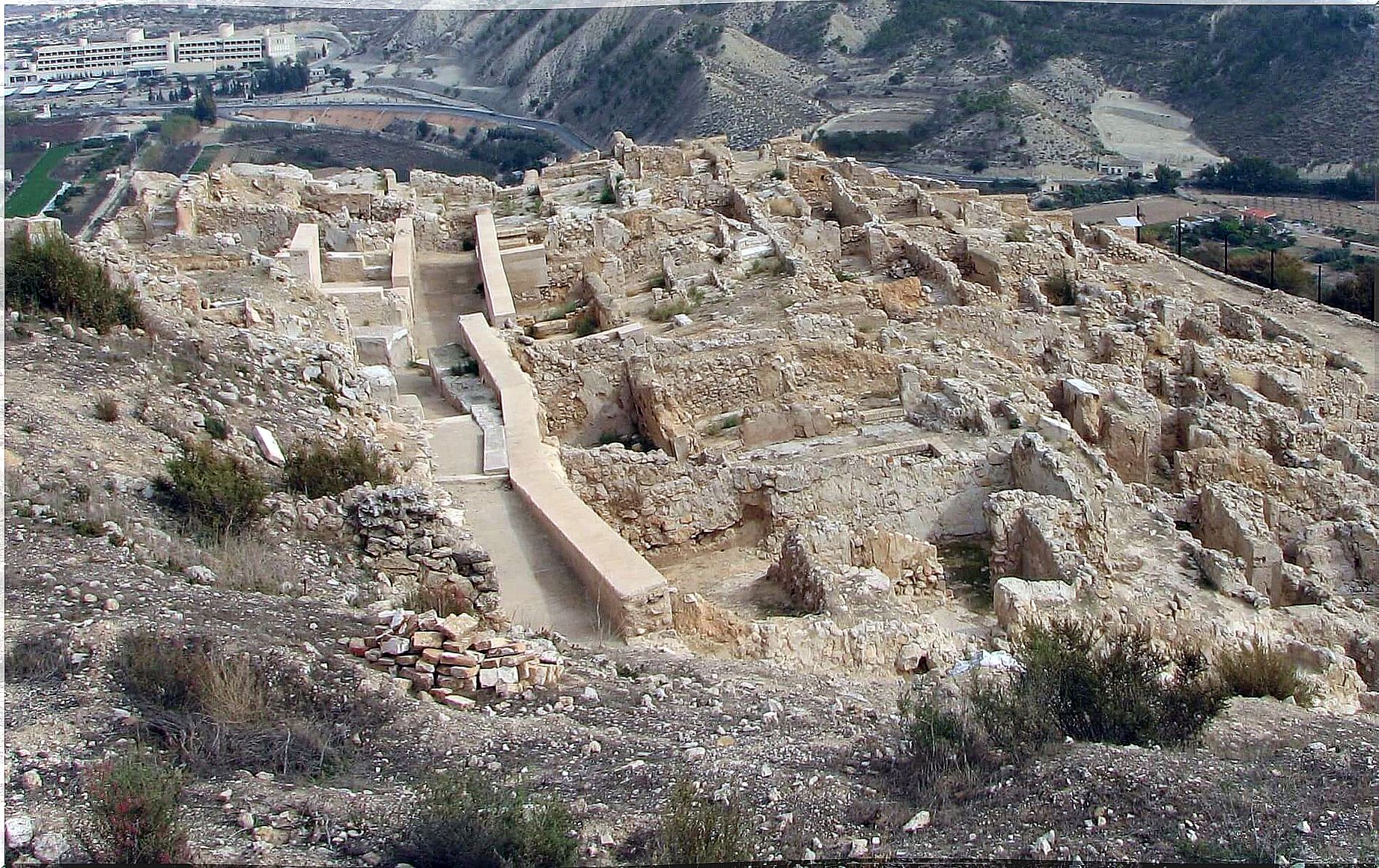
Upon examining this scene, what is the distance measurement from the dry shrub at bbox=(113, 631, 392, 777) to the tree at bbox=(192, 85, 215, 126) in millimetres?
36187

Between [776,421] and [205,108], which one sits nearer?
[776,421]

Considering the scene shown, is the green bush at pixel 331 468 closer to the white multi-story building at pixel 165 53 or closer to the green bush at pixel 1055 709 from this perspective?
the green bush at pixel 1055 709

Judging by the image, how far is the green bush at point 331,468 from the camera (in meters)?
8.48

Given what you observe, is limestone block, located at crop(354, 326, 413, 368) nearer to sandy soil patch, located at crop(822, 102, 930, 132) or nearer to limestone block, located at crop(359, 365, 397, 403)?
limestone block, located at crop(359, 365, 397, 403)

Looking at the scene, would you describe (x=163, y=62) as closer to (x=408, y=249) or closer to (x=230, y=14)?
(x=230, y=14)

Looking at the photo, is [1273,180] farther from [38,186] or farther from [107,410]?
[107,410]

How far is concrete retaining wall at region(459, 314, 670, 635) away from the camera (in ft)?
24.9

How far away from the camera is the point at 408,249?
17.8 m

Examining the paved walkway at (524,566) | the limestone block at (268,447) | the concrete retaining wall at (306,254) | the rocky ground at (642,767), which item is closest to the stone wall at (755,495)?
the paved walkway at (524,566)

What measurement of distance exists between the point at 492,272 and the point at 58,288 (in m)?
7.66

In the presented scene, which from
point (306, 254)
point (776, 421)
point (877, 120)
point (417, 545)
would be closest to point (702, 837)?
point (417, 545)

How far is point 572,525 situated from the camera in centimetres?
Result: 877

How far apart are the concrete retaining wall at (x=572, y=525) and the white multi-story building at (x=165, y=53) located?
21496 mm

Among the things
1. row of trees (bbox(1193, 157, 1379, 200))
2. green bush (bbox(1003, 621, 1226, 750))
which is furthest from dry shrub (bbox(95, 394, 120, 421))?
row of trees (bbox(1193, 157, 1379, 200))
